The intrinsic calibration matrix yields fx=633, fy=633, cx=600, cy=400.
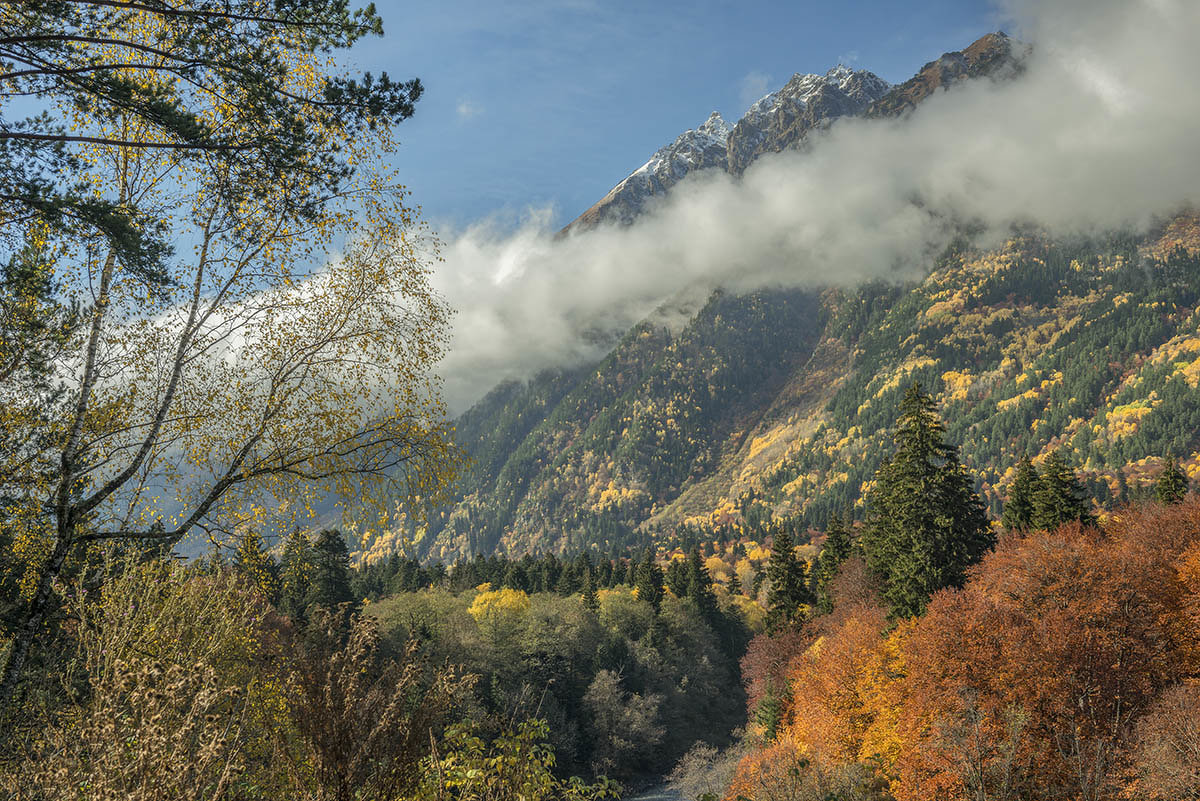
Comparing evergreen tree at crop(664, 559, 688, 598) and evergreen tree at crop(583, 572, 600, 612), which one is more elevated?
evergreen tree at crop(583, 572, 600, 612)

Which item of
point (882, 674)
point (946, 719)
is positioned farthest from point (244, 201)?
point (882, 674)

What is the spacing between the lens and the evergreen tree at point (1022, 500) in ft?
146

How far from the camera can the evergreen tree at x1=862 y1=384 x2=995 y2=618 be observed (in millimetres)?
35406

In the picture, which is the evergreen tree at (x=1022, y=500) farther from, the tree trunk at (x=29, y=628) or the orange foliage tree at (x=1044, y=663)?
the tree trunk at (x=29, y=628)

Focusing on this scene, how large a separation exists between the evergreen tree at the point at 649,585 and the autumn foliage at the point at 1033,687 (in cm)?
4531

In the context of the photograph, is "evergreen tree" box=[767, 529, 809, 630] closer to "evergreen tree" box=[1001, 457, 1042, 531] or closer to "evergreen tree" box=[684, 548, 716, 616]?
"evergreen tree" box=[1001, 457, 1042, 531]

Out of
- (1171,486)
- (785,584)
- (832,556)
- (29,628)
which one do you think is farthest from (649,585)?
(29,628)

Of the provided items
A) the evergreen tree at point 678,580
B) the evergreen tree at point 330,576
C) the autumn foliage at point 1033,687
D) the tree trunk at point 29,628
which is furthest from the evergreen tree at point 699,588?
the tree trunk at point 29,628

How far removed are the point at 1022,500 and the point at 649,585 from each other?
1828 inches

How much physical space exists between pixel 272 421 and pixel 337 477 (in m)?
1.20

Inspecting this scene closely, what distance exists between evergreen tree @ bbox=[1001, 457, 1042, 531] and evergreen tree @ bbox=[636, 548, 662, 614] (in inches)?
1735

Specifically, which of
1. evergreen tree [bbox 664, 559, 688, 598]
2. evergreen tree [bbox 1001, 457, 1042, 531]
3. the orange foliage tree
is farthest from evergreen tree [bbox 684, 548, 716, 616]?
the orange foliage tree

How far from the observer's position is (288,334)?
906 centimetres

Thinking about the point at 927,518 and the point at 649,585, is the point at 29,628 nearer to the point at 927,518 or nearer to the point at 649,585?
the point at 927,518
